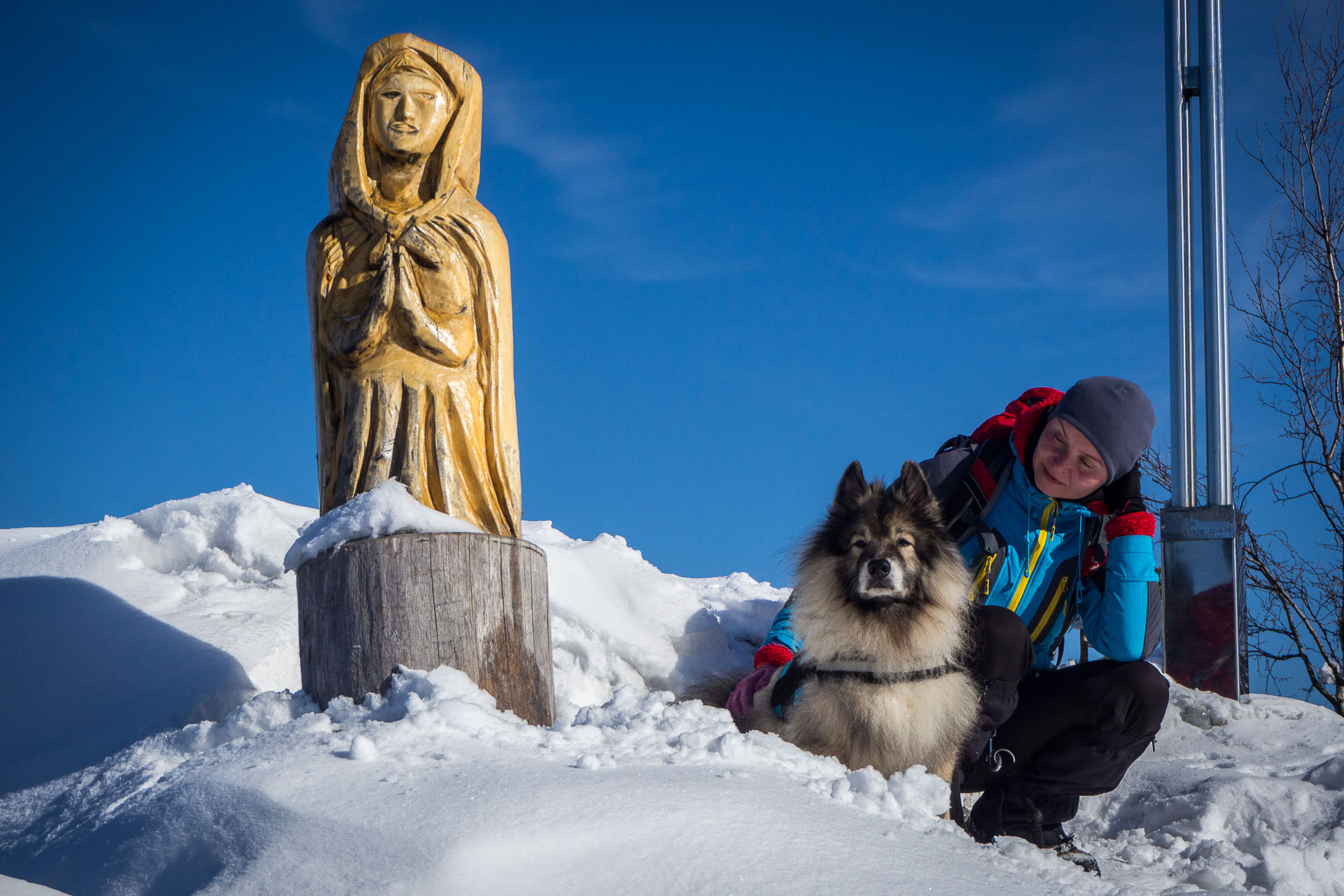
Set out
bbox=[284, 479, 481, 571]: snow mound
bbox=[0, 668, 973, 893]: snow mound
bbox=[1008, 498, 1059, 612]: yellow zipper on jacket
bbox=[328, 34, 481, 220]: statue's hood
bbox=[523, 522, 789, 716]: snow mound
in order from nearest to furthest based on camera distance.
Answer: bbox=[0, 668, 973, 893]: snow mound, bbox=[284, 479, 481, 571]: snow mound, bbox=[1008, 498, 1059, 612]: yellow zipper on jacket, bbox=[328, 34, 481, 220]: statue's hood, bbox=[523, 522, 789, 716]: snow mound

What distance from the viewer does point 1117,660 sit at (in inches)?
125

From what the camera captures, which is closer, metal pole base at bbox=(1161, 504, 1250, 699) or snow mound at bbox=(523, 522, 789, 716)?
snow mound at bbox=(523, 522, 789, 716)

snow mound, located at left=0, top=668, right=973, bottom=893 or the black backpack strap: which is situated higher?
the black backpack strap

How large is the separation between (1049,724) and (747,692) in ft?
3.40

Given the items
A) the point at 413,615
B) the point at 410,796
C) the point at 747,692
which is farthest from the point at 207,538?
the point at 410,796

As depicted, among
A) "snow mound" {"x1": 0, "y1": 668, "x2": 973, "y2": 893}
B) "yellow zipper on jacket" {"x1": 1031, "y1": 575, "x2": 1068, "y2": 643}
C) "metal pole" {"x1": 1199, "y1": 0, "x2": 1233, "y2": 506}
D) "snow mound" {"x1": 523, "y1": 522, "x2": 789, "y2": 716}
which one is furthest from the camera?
"metal pole" {"x1": 1199, "y1": 0, "x2": 1233, "y2": 506}

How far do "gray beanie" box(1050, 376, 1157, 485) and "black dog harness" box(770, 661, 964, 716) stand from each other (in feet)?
2.73

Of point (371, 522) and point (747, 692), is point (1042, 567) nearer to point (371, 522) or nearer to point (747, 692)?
point (747, 692)

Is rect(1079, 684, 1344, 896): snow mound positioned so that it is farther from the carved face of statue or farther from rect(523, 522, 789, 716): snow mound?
the carved face of statue

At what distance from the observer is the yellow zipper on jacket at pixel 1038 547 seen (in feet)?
10.6

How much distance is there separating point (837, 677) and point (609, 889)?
4.44 ft

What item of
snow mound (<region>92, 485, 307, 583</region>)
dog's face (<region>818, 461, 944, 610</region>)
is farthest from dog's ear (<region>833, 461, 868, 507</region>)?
snow mound (<region>92, 485, 307, 583</region>)

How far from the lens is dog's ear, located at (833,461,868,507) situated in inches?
127

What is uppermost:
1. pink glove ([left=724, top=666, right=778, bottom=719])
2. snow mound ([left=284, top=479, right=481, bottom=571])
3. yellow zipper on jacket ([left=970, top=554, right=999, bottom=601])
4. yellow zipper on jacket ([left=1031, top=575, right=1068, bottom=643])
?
snow mound ([left=284, top=479, right=481, bottom=571])
